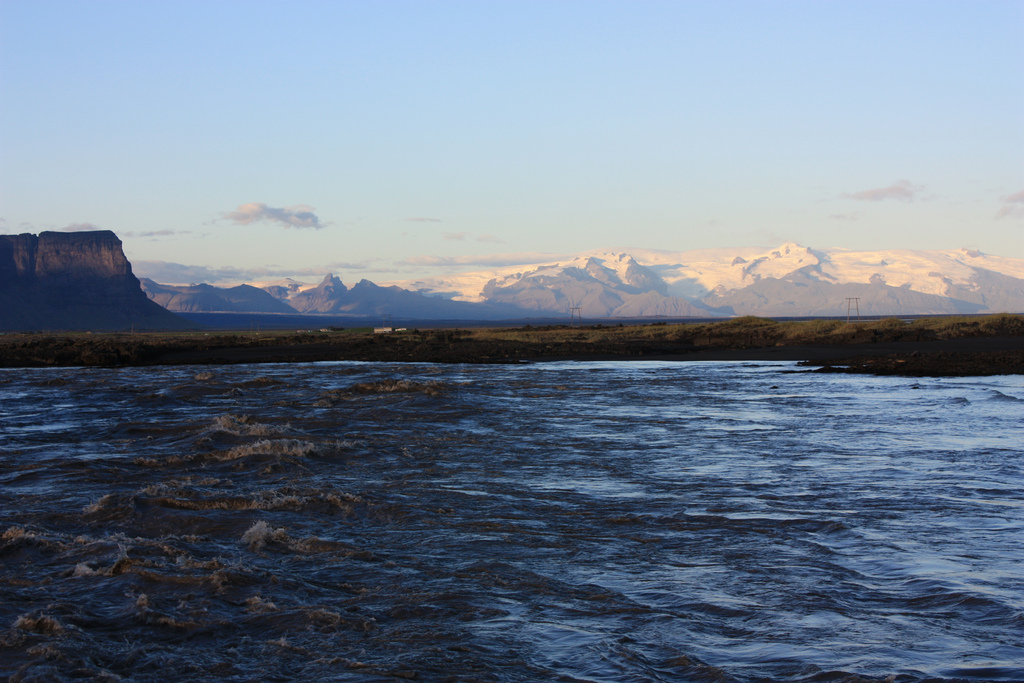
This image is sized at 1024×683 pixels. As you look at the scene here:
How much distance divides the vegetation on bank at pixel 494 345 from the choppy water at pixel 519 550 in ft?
121

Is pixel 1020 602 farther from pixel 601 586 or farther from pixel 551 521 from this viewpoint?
pixel 551 521

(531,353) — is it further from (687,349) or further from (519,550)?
(519,550)

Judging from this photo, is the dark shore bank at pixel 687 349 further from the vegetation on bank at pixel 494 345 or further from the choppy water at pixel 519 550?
the choppy water at pixel 519 550

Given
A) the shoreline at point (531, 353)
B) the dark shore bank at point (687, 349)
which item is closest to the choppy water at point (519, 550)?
the dark shore bank at point (687, 349)

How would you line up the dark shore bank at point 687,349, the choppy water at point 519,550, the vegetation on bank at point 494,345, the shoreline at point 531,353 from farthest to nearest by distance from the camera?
the vegetation on bank at point 494,345, the shoreline at point 531,353, the dark shore bank at point 687,349, the choppy water at point 519,550

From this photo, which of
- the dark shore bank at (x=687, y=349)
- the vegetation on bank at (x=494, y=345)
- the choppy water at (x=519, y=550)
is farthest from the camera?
the vegetation on bank at (x=494, y=345)

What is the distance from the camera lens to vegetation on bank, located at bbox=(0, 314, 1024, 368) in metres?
59.1

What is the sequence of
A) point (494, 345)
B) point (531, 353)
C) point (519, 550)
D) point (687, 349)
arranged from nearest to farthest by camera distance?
point (519, 550)
point (531, 353)
point (687, 349)
point (494, 345)

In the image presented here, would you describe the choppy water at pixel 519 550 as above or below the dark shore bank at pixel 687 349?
below

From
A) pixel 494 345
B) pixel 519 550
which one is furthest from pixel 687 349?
pixel 519 550

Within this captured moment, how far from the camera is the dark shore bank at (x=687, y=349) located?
1753 inches

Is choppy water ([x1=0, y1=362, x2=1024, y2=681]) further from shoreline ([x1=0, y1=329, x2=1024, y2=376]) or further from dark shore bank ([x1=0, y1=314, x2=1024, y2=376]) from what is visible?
shoreline ([x1=0, y1=329, x2=1024, y2=376])

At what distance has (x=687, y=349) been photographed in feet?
225

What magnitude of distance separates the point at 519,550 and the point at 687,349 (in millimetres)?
60391
